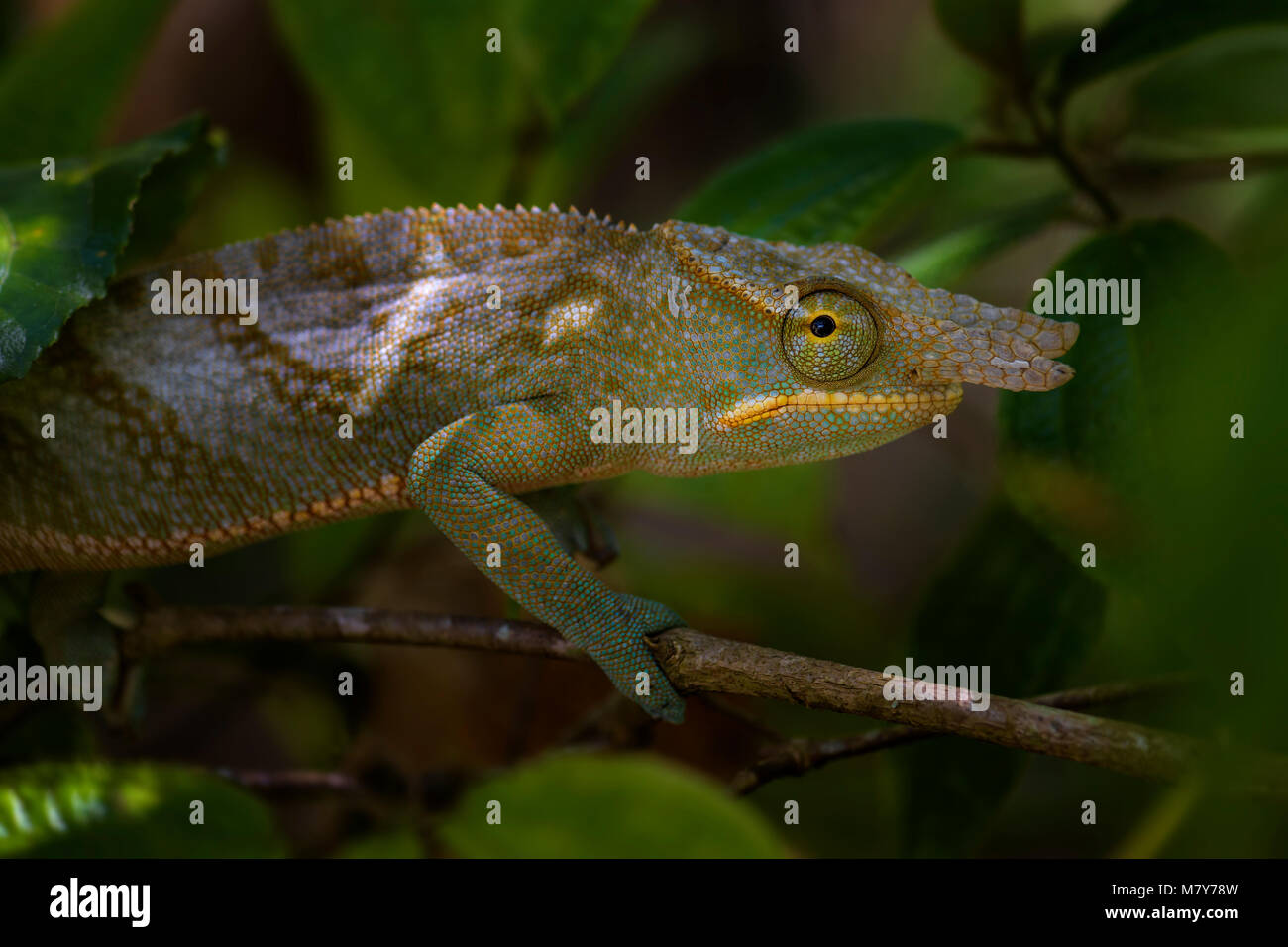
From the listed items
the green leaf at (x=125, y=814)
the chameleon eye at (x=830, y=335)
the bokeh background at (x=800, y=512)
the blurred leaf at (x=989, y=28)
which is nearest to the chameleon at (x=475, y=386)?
the chameleon eye at (x=830, y=335)

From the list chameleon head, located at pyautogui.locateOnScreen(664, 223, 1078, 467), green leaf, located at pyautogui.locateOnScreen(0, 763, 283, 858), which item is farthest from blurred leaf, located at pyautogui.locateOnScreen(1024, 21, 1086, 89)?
green leaf, located at pyautogui.locateOnScreen(0, 763, 283, 858)

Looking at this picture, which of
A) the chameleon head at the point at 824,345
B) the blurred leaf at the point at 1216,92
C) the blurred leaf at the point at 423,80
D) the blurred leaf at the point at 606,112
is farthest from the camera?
the blurred leaf at the point at 606,112

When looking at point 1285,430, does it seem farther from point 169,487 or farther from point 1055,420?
point 169,487

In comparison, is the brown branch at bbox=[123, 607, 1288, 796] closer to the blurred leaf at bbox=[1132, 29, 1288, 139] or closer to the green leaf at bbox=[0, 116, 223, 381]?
the green leaf at bbox=[0, 116, 223, 381]

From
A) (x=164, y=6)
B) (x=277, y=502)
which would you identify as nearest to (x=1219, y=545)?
(x=277, y=502)

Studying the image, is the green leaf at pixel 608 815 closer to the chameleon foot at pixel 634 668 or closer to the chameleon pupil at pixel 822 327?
the chameleon foot at pixel 634 668
